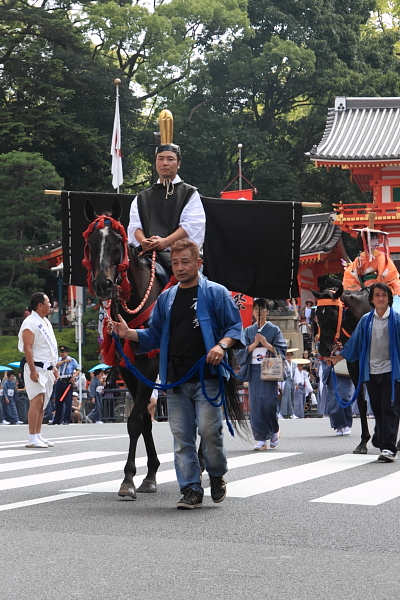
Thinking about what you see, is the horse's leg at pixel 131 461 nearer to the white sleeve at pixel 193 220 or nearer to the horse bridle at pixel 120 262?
the horse bridle at pixel 120 262

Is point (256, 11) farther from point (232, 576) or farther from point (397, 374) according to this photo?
point (232, 576)

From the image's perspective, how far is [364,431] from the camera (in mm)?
11461

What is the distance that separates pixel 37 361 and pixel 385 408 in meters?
4.71

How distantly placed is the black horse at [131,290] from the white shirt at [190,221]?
1.57 feet

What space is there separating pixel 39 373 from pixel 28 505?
540 cm

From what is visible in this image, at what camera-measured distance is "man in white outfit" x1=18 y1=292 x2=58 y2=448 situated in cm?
1228

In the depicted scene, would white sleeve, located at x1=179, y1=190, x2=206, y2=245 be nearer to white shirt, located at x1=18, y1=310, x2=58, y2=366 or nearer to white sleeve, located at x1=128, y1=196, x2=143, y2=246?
white sleeve, located at x1=128, y1=196, x2=143, y2=246

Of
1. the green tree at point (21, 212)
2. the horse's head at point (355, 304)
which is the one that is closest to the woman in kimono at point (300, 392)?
the green tree at point (21, 212)

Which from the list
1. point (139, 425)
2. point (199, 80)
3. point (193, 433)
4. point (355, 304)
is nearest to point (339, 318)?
point (355, 304)

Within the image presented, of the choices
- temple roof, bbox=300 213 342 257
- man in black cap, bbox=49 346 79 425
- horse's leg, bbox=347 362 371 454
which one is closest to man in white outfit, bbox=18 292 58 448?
horse's leg, bbox=347 362 371 454

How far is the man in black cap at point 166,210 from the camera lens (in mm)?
8359

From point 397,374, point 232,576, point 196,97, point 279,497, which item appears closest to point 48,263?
point 196,97

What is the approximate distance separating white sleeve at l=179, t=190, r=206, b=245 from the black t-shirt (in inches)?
56.4

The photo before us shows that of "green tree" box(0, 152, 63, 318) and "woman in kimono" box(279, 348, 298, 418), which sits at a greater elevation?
"green tree" box(0, 152, 63, 318)
